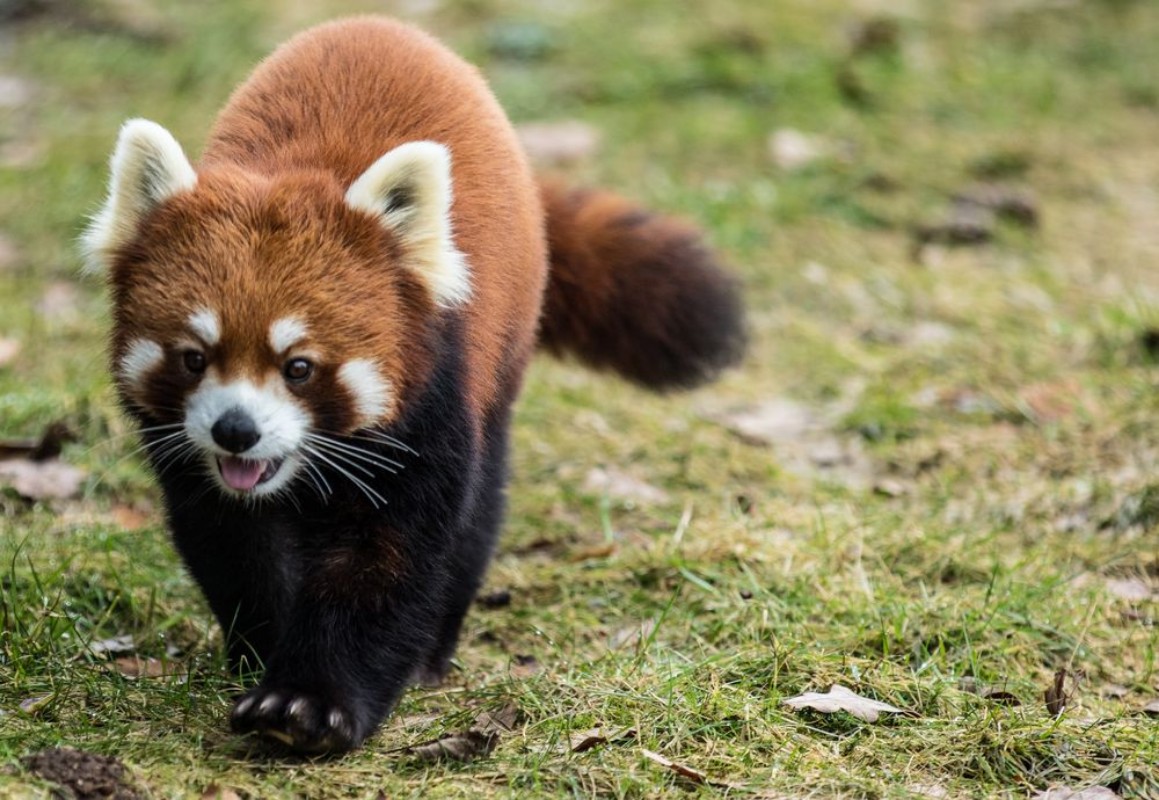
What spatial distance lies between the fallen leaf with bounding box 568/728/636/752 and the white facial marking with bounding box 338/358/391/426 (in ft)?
2.84

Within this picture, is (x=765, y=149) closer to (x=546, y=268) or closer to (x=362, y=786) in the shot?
(x=546, y=268)

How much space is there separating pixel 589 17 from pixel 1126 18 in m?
3.43

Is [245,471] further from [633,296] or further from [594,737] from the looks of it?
[633,296]

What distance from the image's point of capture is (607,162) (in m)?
7.83

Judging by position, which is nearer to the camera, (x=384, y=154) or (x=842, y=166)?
(x=384, y=154)

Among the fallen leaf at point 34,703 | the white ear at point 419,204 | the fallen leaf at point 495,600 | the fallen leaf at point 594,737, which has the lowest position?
the fallen leaf at point 495,600

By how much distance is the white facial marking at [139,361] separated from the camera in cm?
342

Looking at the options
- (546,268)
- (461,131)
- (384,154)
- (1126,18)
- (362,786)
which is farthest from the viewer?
(1126,18)

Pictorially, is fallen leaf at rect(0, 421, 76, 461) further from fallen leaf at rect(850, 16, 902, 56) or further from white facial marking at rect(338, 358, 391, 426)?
fallen leaf at rect(850, 16, 902, 56)

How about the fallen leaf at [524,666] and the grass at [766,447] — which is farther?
the fallen leaf at [524,666]

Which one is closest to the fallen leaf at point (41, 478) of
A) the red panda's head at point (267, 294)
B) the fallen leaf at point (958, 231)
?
the red panda's head at point (267, 294)

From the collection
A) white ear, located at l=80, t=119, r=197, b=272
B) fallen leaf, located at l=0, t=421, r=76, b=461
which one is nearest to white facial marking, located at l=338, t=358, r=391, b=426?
white ear, located at l=80, t=119, r=197, b=272

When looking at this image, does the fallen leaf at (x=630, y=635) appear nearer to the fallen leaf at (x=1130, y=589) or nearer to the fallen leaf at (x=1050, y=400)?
the fallen leaf at (x=1130, y=589)

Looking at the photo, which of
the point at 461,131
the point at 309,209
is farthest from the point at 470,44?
the point at 309,209
